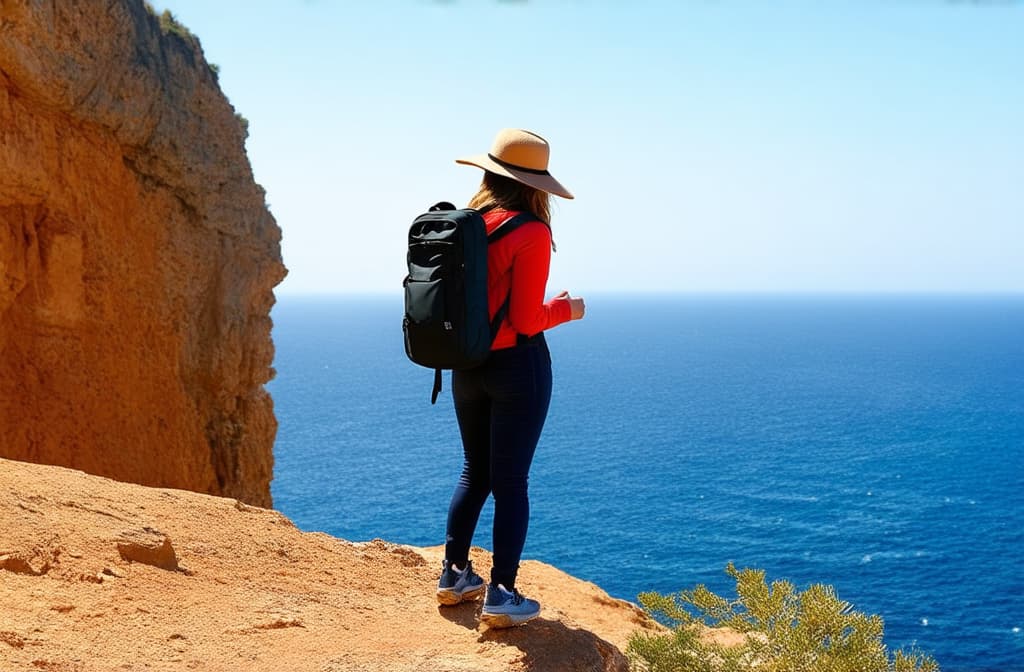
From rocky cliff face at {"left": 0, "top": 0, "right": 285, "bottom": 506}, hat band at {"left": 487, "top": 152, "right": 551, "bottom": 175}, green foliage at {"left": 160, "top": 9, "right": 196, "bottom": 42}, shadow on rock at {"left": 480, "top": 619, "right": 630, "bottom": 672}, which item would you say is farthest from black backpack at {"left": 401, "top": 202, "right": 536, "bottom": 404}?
green foliage at {"left": 160, "top": 9, "right": 196, "bottom": 42}

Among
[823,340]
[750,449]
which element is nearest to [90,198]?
[750,449]

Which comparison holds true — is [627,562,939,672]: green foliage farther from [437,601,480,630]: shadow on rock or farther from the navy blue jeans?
the navy blue jeans

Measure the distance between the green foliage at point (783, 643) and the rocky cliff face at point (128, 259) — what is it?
334 inches

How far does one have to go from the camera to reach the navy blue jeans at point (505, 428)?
15.2 feet

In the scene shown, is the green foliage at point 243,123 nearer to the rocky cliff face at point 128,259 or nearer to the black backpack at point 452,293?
the rocky cliff face at point 128,259

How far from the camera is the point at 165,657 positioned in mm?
4559

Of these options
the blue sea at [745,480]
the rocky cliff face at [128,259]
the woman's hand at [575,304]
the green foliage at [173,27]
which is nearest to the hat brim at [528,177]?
the woman's hand at [575,304]

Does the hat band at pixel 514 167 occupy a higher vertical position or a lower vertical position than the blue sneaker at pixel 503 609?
higher

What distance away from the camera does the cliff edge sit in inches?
182

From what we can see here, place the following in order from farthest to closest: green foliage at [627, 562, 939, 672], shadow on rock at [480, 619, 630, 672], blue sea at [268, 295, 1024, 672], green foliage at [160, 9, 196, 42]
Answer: blue sea at [268, 295, 1024, 672] → green foliage at [160, 9, 196, 42] → green foliage at [627, 562, 939, 672] → shadow on rock at [480, 619, 630, 672]

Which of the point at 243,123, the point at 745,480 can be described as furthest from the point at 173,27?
the point at 745,480

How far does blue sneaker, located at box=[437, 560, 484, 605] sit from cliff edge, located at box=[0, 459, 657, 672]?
0.12 m

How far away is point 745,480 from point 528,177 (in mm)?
51504

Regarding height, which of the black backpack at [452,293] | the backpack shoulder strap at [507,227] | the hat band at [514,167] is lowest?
the black backpack at [452,293]
